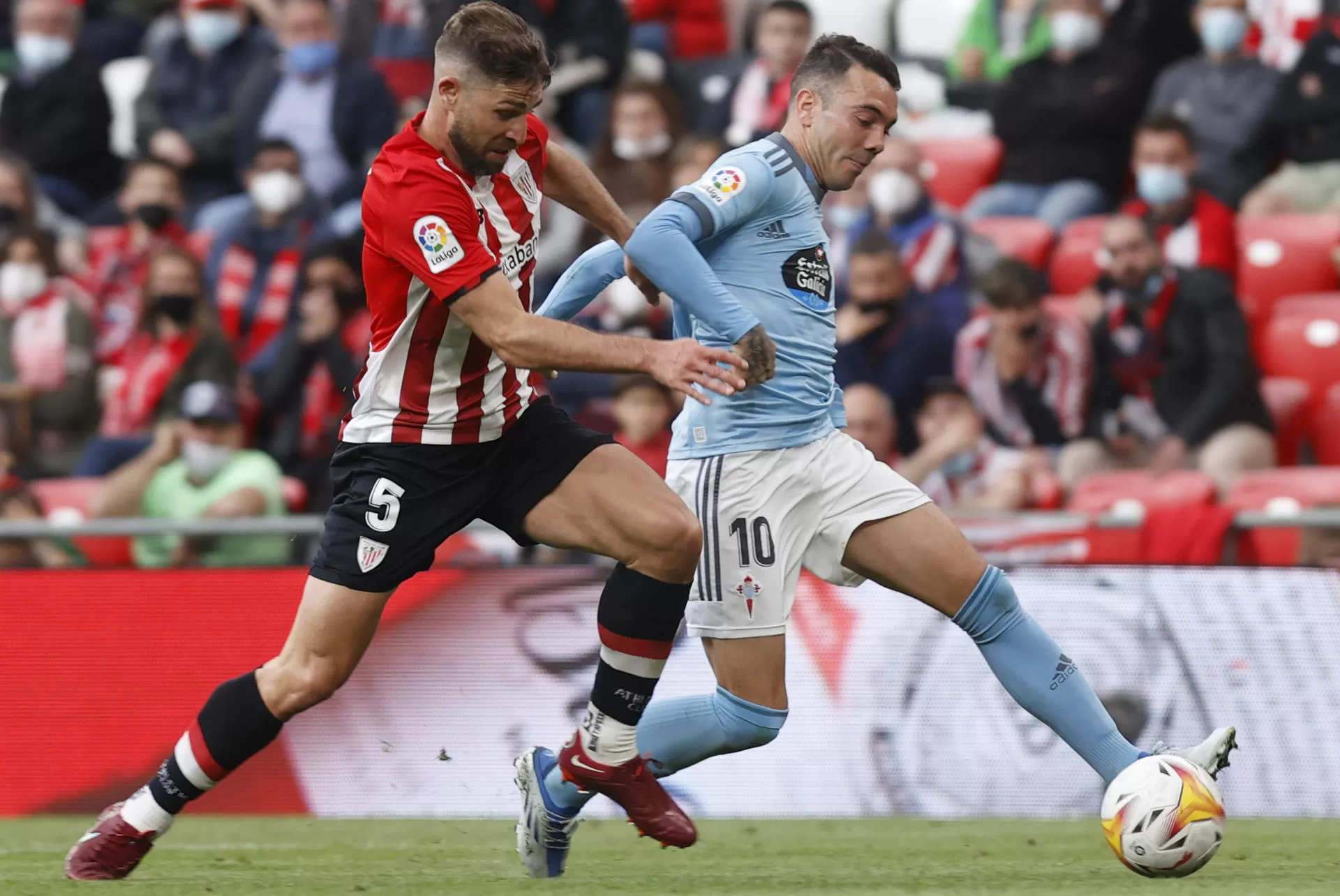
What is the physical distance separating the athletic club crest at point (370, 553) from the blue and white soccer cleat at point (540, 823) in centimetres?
80

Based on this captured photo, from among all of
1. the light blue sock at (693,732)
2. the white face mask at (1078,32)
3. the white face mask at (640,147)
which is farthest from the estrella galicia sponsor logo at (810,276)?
the white face mask at (1078,32)

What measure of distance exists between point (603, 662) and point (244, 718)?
0.94 meters

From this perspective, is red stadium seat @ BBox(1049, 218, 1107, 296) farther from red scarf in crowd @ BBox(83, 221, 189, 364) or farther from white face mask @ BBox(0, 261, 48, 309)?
white face mask @ BBox(0, 261, 48, 309)

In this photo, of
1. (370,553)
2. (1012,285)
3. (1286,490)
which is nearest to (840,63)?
(370,553)

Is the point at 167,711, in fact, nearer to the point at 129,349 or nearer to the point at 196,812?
the point at 196,812

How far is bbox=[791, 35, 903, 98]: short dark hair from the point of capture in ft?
16.9

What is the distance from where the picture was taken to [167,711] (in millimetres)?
7418

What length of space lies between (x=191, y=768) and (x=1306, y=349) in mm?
5990

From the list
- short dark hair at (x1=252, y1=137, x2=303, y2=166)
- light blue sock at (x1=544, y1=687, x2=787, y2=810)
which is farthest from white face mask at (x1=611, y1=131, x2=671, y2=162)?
light blue sock at (x1=544, y1=687, x2=787, y2=810)

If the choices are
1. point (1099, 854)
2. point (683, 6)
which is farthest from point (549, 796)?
point (683, 6)

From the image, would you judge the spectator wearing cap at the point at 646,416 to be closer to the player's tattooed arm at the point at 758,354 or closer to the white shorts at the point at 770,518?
the white shorts at the point at 770,518

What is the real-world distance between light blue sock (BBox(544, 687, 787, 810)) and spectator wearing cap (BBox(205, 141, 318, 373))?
5037 mm

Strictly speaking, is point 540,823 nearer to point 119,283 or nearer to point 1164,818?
point 1164,818

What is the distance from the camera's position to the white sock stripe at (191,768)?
16.6 ft
